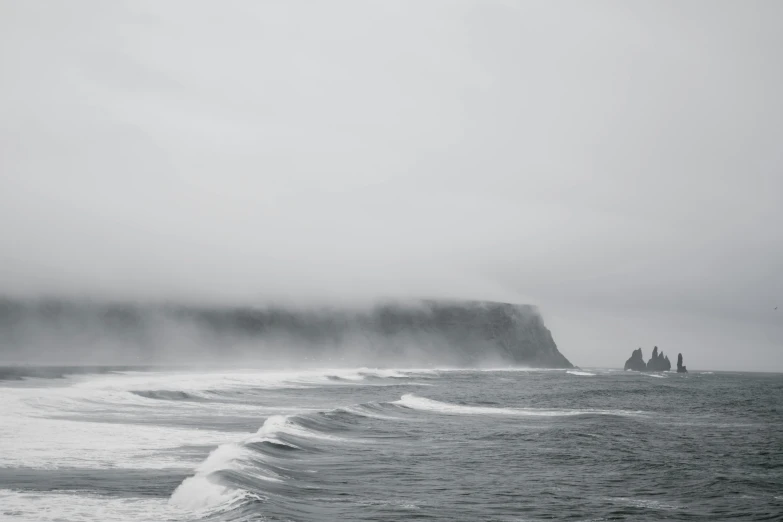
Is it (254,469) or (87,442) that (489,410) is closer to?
(87,442)

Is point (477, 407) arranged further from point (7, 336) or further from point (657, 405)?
point (7, 336)

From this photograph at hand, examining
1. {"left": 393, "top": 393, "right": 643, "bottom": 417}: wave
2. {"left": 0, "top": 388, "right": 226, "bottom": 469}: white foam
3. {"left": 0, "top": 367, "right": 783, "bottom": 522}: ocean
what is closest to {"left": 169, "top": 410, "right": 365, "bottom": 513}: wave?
{"left": 0, "top": 367, "right": 783, "bottom": 522}: ocean

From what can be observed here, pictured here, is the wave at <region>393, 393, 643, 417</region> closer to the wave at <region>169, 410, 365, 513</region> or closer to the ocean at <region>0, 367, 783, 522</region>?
the ocean at <region>0, 367, 783, 522</region>

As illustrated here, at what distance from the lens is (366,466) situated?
19531 millimetres

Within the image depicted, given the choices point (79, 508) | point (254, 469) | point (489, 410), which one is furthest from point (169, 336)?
point (79, 508)

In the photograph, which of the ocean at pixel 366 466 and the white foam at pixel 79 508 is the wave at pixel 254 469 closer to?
the ocean at pixel 366 466

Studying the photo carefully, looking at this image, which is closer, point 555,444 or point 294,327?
point 555,444

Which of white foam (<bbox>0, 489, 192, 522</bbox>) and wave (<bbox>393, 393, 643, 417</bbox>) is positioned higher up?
white foam (<bbox>0, 489, 192, 522</bbox>)

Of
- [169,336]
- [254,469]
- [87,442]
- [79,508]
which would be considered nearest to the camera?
[79,508]

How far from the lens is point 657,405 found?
5134cm

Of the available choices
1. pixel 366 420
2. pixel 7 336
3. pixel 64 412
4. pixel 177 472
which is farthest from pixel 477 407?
pixel 7 336

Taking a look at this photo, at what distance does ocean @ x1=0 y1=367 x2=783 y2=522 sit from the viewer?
45.9ft

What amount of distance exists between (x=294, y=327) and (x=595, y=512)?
18307 cm

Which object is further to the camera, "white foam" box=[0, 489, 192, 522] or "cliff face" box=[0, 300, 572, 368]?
"cliff face" box=[0, 300, 572, 368]
